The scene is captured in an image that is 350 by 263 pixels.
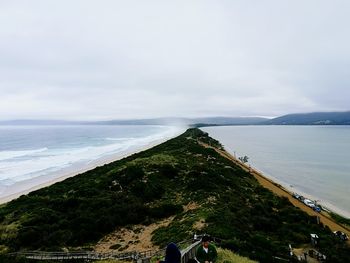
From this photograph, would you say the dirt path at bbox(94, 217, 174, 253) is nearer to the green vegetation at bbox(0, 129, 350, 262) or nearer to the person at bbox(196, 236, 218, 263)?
the green vegetation at bbox(0, 129, 350, 262)

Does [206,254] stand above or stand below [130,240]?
above

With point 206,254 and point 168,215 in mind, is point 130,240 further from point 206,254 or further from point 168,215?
point 206,254

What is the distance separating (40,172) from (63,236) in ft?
158

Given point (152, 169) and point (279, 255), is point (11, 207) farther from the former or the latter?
point (279, 255)

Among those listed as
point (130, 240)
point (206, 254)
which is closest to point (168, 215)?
point (130, 240)

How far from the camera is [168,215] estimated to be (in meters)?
28.3

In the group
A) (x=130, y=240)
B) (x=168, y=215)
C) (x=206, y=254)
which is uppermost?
(x=206, y=254)

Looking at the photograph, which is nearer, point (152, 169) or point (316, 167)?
point (152, 169)

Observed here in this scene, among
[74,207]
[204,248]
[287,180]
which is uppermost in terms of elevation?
[204,248]

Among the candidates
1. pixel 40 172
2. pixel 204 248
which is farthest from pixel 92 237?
pixel 40 172

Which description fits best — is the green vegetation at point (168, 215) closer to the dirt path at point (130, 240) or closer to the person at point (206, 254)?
the dirt path at point (130, 240)

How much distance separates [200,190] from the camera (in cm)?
3453

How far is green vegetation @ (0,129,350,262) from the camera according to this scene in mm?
21453

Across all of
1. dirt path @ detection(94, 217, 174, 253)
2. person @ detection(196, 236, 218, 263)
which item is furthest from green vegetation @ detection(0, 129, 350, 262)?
person @ detection(196, 236, 218, 263)
